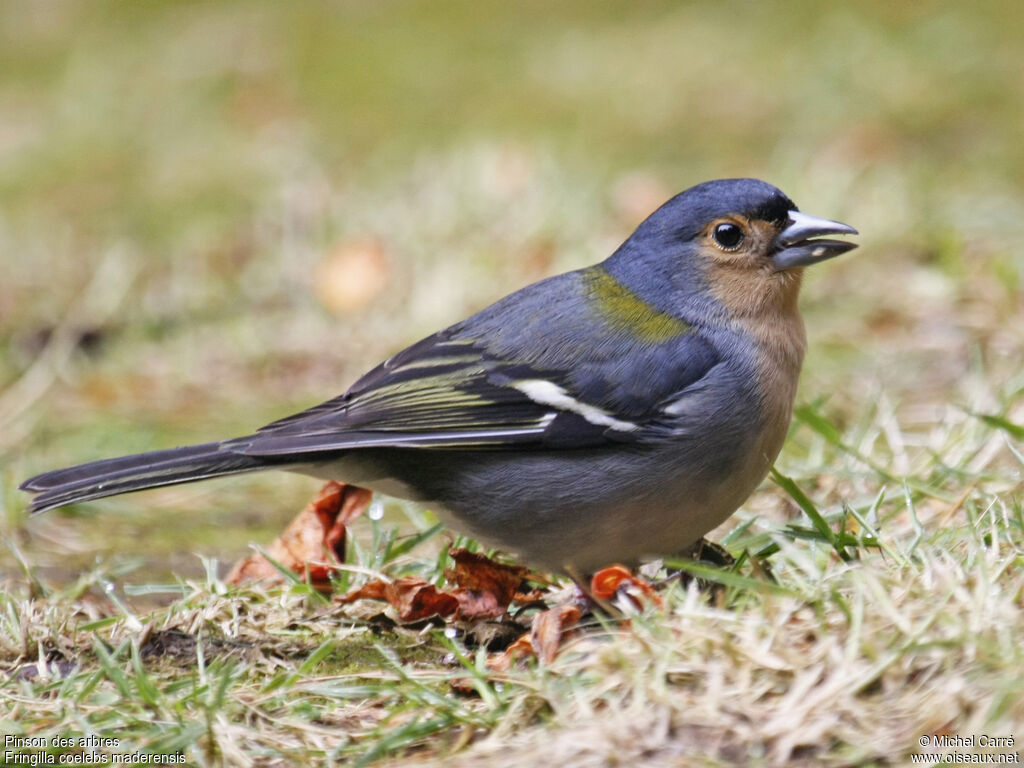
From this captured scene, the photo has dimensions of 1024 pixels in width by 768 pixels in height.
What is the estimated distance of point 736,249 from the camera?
3779 mm

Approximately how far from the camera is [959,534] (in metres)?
2.97

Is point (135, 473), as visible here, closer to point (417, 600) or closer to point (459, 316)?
point (417, 600)

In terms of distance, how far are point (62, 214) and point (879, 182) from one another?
15.8 feet

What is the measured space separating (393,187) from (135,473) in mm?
4377

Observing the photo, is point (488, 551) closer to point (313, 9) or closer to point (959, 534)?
point (959, 534)

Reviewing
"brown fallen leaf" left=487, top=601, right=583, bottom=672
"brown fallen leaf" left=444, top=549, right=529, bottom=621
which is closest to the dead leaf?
"brown fallen leaf" left=444, top=549, right=529, bottom=621

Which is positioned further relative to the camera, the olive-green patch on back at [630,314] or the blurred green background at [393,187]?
the blurred green background at [393,187]

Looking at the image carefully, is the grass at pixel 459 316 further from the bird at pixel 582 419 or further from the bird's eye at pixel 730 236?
the bird's eye at pixel 730 236

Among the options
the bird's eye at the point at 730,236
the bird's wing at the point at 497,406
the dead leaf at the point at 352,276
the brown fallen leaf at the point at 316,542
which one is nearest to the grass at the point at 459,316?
the dead leaf at the point at 352,276

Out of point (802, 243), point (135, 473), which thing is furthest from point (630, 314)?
point (135, 473)

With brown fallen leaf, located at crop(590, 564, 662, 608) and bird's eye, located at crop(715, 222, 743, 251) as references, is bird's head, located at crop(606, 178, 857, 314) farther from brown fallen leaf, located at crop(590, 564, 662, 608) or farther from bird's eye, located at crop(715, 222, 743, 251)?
brown fallen leaf, located at crop(590, 564, 662, 608)

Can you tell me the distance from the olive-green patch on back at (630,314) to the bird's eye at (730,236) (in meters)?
0.28

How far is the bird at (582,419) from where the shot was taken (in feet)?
10.8

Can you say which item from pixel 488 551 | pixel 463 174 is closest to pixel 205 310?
pixel 463 174
